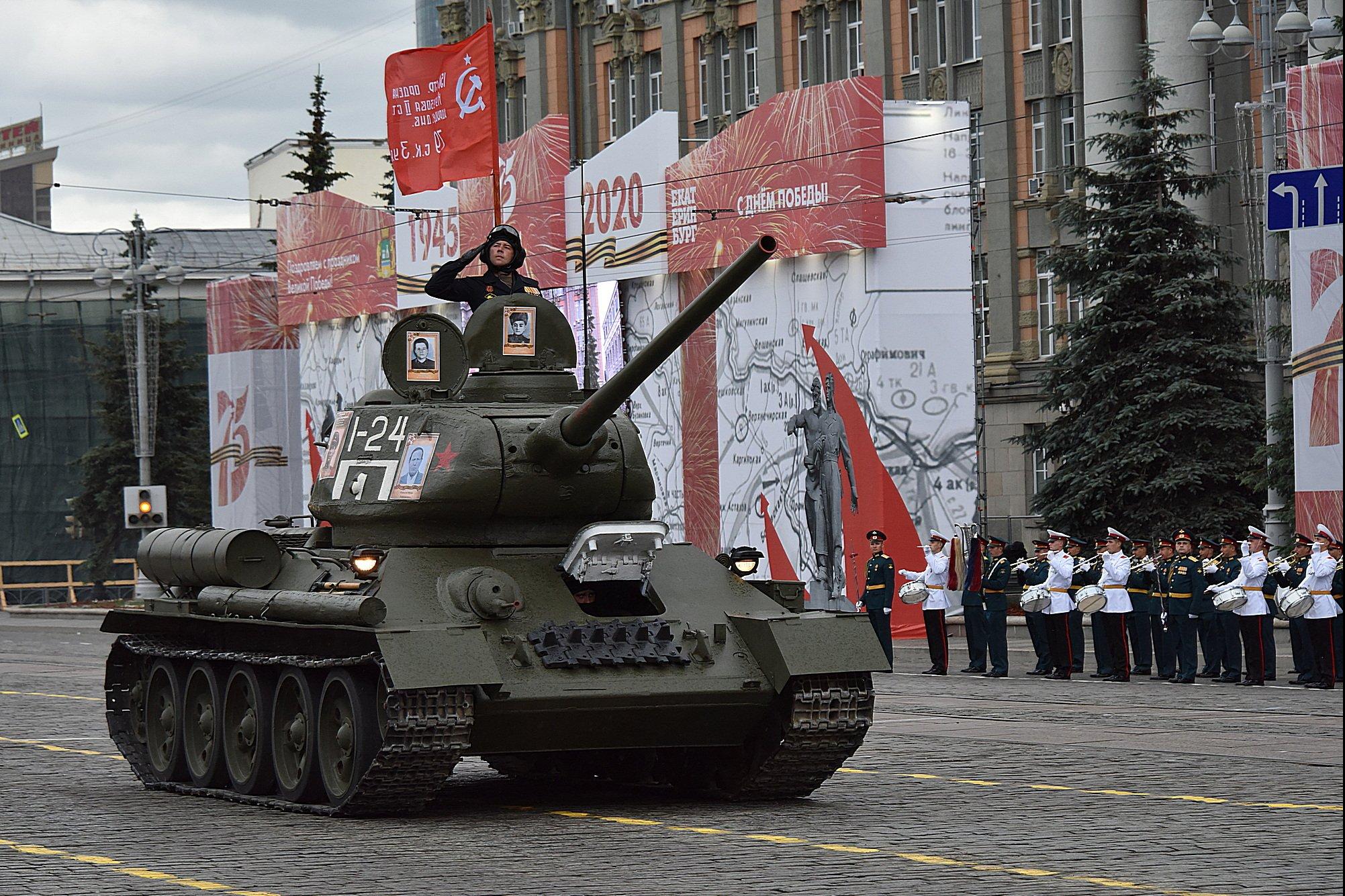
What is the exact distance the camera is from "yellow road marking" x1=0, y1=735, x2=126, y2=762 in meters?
17.4

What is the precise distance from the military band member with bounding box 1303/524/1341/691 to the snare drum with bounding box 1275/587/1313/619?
0.20ft

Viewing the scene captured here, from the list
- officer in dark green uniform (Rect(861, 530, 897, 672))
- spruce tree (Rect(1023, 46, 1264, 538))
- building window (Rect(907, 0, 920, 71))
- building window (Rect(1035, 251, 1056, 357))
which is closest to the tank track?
officer in dark green uniform (Rect(861, 530, 897, 672))

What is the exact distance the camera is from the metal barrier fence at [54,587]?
57.2 meters

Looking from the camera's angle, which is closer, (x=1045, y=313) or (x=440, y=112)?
(x=440, y=112)

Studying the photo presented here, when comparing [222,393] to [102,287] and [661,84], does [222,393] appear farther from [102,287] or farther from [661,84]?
[661,84]

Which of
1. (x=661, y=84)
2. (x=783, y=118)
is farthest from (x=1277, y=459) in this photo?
(x=661, y=84)

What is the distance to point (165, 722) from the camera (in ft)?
49.2

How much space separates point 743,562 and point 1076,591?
1134cm

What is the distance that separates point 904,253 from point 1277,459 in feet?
18.2

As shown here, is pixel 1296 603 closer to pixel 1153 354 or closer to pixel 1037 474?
pixel 1153 354

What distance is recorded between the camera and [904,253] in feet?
98.2

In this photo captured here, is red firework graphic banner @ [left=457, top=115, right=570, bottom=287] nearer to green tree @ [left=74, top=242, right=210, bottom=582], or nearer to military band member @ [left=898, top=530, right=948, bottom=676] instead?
military band member @ [left=898, top=530, right=948, bottom=676]

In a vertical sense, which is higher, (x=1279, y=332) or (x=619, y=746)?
(x=1279, y=332)

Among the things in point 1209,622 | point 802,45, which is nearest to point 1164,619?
point 1209,622
